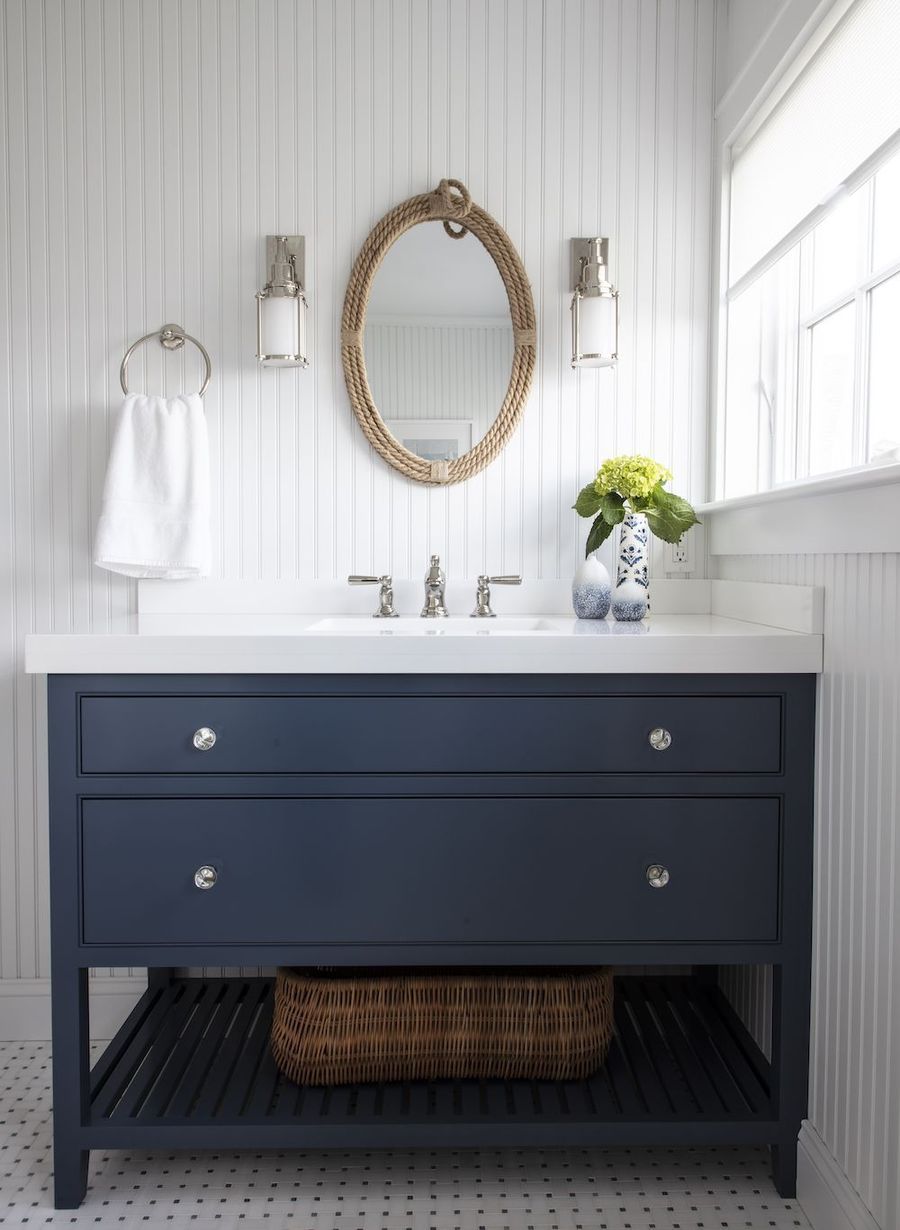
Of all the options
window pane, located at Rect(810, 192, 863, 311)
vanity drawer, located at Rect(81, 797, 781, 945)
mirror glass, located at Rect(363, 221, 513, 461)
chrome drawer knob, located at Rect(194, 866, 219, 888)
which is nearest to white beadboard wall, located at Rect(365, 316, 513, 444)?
mirror glass, located at Rect(363, 221, 513, 461)

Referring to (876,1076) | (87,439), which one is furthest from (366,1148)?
(87,439)

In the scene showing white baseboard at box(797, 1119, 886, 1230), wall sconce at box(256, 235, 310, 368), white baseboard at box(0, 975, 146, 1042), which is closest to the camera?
white baseboard at box(797, 1119, 886, 1230)

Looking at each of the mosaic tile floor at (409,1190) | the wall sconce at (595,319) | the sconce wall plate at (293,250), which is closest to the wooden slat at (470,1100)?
the mosaic tile floor at (409,1190)

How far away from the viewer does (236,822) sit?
4.99ft

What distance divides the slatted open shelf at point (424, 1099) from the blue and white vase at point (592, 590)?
2.87 feet

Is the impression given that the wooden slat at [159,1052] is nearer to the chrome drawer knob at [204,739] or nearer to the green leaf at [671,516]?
the chrome drawer knob at [204,739]

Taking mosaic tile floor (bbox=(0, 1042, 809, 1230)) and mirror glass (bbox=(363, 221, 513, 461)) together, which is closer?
mosaic tile floor (bbox=(0, 1042, 809, 1230))

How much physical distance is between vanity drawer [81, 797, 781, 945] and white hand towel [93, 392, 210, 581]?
64 cm

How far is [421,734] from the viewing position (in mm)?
1516

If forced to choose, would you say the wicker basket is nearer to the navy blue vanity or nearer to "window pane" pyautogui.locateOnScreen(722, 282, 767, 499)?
the navy blue vanity

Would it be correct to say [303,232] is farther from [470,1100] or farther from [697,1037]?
[697,1037]

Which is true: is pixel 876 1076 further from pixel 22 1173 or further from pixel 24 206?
pixel 24 206

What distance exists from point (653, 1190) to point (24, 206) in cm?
237

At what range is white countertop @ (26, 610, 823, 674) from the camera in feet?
4.91
